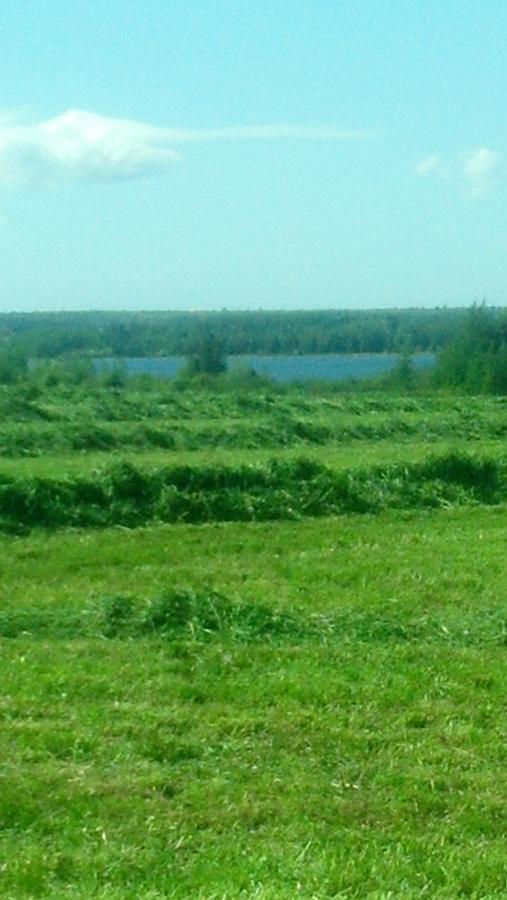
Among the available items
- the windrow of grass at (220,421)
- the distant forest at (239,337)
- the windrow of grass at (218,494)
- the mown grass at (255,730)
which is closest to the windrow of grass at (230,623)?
the mown grass at (255,730)

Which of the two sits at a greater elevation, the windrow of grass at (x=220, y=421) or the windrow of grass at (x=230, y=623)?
the windrow of grass at (x=230, y=623)

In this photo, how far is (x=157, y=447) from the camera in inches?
908

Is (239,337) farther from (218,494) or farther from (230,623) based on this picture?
(230,623)

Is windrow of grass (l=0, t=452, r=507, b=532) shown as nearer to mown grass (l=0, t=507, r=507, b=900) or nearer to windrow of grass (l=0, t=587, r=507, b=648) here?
mown grass (l=0, t=507, r=507, b=900)

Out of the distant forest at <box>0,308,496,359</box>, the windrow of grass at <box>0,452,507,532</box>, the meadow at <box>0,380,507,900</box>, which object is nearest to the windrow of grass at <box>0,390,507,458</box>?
the meadow at <box>0,380,507,900</box>

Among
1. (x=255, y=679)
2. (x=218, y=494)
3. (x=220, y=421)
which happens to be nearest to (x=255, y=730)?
(x=255, y=679)

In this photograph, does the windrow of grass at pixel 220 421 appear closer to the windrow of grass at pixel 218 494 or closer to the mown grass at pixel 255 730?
the windrow of grass at pixel 218 494

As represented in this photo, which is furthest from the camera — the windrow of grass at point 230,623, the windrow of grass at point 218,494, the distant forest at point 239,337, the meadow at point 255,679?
the distant forest at point 239,337

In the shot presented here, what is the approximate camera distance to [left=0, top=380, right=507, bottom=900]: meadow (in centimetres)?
590

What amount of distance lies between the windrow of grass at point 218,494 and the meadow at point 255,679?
0.10 feet

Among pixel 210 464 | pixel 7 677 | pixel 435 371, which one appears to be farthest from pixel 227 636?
pixel 435 371

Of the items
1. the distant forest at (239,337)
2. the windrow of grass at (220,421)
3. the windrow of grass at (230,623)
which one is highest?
the windrow of grass at (230,623)

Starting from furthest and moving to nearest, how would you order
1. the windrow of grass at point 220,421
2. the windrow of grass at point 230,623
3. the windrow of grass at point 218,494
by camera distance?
1. the windrow of grass at point 220,421
2. the windrow of grass at point 218,494
3. the windrow of grass at point 230,623

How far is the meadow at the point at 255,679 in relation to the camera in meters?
5.90
